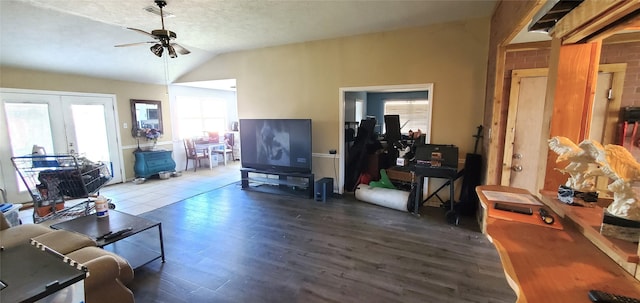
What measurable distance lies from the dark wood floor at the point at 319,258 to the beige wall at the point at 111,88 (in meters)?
2.84

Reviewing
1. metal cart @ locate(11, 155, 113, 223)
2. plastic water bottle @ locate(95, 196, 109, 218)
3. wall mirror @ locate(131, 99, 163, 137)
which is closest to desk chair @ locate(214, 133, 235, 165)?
wall mirror @ locate(131, 99, 163, 137)

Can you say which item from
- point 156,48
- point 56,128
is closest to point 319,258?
point 156,48

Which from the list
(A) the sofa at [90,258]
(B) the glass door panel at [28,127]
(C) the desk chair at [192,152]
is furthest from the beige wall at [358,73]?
(A) the sofa at [90,258]

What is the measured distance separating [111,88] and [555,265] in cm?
723

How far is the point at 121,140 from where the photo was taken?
5914mm

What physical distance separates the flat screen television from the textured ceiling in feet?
4.86

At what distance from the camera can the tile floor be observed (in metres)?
4.44

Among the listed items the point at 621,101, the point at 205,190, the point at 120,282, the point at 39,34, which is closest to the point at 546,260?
the point at 120,282

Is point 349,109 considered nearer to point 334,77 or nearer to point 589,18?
point 334,77

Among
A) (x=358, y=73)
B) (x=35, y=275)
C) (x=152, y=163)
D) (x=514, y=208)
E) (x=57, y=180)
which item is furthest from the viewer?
(x=152, y=163)

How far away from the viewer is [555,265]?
3.51ft

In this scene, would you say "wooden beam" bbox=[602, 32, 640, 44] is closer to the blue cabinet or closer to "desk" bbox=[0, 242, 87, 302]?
"desk" bbox=[0, 242, 87, 302]

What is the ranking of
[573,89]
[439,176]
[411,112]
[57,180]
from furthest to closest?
1. [411,112]
2. [439,176]
3. [57,180]
4. [573,89]

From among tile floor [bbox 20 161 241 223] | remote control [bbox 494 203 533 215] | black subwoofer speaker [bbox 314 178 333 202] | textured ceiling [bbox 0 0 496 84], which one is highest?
textured ceiling [bbox 0 0 496 84]
